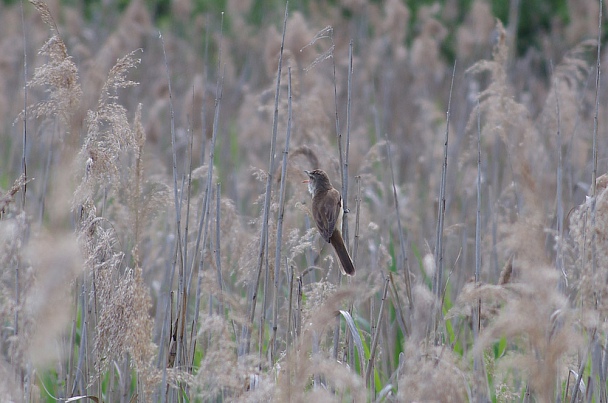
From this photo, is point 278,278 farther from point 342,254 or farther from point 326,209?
point 326,209

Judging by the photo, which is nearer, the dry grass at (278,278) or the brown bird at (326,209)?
the dry grass at (278,278)

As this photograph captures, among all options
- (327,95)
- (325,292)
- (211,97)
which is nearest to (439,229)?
(325,292)

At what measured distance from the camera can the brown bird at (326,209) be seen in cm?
346

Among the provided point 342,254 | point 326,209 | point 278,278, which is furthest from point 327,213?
point 278,278

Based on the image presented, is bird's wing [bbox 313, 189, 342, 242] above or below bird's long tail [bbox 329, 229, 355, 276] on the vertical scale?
above

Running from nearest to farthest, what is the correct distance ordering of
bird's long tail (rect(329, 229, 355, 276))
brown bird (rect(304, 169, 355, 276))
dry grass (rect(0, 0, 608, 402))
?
dry grass (rect(0, 0, 608, 402))
bird's long tail (rect(329, 229, 355, 276))
brown bird (rect(304, 169, 355, 276))

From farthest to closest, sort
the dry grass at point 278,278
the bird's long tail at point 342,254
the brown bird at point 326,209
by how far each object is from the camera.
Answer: the brown bird at point 326,209 → the bird's long tail at point 342,254 → the dry grass at point 278,278

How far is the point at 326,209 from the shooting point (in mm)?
3566

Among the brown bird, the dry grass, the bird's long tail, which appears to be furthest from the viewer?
the brown bird

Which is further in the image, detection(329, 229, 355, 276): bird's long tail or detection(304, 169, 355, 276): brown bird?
detection(304, 169, 355, 276): brown bird

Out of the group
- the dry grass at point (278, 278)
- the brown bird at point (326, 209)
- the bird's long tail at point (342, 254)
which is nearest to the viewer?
the dry grass at point (278, 278)

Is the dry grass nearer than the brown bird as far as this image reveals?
Yes

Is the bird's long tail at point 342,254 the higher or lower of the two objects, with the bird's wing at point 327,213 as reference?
lower

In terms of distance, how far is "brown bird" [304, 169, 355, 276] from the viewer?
346cm
